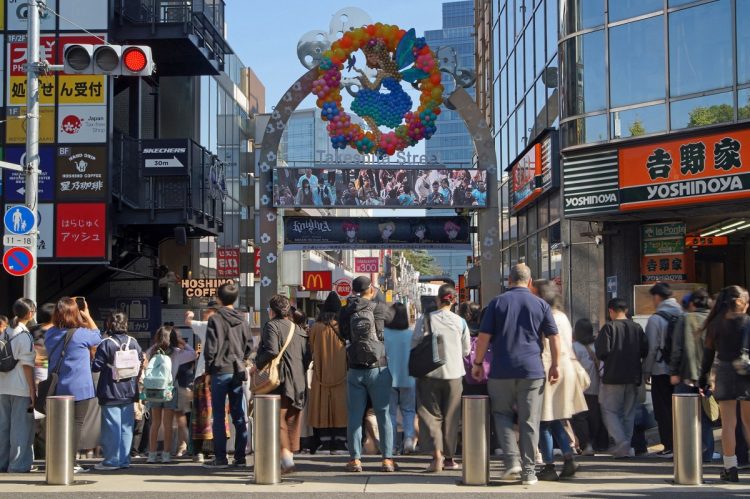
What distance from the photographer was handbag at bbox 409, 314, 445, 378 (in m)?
10.5

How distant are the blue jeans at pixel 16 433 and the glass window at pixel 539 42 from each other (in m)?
18.1

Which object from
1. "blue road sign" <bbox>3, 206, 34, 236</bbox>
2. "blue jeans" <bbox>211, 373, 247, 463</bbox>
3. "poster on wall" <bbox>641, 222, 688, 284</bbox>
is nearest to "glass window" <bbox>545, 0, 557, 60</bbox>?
"poster on wall" <bbox>641, 222, 688, 284</bbox>

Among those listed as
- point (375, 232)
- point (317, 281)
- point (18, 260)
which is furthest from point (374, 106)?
point (317, 281)

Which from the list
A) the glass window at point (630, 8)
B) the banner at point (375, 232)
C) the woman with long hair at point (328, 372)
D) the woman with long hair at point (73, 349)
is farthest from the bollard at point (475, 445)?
the banner at point (375, 232)

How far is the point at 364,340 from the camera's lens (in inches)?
419

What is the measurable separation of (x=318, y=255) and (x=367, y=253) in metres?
28.9

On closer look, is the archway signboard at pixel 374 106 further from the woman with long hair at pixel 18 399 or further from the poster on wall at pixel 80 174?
the woman with long hair at pixel 18 399

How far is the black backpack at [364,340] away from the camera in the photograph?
10633 millimetres

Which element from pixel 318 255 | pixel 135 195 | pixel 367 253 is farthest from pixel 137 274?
pixel 367 253

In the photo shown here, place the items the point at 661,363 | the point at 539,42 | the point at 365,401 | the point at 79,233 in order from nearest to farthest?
1. the point at 365,401
2. the point at 661,363
3. the point at 79,233
4. the point at 539,42

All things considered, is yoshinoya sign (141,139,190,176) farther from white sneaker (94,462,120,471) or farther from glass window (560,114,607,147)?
white sneaker (94,462,120,471)

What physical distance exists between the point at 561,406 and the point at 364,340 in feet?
6.67

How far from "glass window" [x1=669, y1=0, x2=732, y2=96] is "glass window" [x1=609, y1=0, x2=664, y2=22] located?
0.56 meters

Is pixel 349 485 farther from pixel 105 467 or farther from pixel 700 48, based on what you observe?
pixel 700 48
